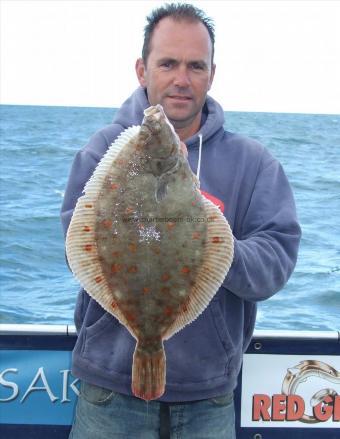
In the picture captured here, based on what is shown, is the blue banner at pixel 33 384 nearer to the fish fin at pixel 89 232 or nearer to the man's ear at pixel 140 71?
the fish fin at pixel 89 232

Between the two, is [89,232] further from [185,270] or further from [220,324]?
[220,324]

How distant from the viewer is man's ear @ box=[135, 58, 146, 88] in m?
2.70

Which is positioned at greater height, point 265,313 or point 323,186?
point 265,313

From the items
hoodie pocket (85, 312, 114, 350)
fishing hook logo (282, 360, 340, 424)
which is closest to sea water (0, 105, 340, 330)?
fishing hook logo (282, 360, 340, 424)

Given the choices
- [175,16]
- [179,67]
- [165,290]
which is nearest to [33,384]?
[165,290]

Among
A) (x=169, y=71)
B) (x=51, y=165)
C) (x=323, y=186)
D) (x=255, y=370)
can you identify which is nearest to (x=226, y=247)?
(x=169, y=71)

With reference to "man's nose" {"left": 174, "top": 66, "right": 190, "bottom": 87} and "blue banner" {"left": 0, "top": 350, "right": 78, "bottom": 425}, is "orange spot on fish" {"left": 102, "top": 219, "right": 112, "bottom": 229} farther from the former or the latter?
"blue banner" {"left": 0, "top": 350, "right": 78, "bottom": 425}

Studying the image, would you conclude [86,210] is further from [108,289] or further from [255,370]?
[255,370]

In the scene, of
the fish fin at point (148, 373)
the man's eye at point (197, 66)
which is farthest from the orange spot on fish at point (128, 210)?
the man's eye at point (197, 66)

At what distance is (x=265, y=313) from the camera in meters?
7.20

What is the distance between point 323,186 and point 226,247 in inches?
598

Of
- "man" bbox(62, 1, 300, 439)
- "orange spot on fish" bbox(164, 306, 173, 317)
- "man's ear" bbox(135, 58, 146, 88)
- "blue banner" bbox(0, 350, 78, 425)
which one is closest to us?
"orange spot on fish" bbox(164, 306, 173, 317)

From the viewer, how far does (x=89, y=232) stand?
7.09 feet

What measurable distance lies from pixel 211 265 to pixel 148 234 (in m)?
0.24
